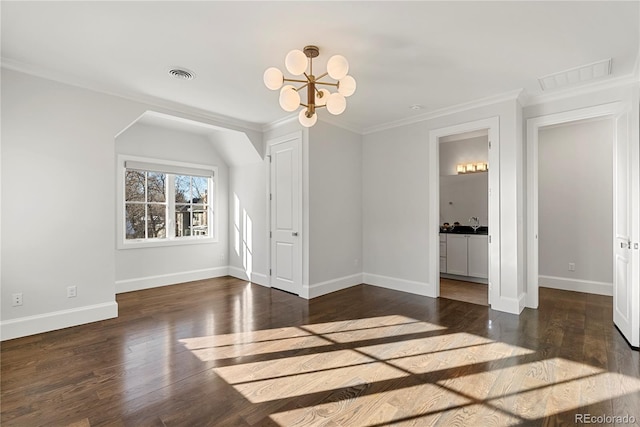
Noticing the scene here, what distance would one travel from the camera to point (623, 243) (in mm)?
3023

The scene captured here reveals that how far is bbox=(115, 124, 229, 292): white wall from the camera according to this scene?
4895 millimetres

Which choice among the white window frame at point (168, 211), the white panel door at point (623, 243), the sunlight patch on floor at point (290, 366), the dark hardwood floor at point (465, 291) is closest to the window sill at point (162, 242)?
the white window frame at point (168, 211)

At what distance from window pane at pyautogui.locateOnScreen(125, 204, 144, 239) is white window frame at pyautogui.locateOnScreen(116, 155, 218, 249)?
9cm

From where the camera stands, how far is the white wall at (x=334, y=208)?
4.59m

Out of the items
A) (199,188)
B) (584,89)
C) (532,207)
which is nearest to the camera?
(584,89)

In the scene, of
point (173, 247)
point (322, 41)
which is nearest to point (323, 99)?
point (322, 41)

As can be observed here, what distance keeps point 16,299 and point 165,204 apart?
264cm

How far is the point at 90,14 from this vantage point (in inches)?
88.4

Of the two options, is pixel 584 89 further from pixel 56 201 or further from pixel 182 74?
pixel 56 201

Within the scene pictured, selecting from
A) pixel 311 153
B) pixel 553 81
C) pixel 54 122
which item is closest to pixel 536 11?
pixel 553 81

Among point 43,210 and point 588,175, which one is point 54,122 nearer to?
point 43,210

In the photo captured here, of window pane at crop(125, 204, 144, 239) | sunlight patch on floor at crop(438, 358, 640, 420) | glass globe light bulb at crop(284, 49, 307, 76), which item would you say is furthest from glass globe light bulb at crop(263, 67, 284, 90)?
window pane at crop(125, 204, 144, 239)

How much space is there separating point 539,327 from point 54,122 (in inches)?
218

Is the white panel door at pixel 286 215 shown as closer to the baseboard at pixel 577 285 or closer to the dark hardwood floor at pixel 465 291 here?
the dark hardwood floor at pixel 465 291
